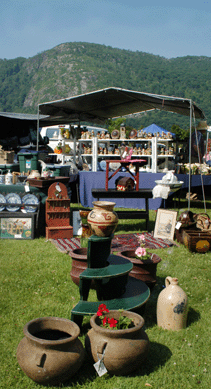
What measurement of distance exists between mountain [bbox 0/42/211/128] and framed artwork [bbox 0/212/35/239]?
82614 millimetres

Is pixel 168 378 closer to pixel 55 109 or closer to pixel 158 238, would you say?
pixel 158 238

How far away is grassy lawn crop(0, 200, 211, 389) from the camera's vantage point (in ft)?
9.21

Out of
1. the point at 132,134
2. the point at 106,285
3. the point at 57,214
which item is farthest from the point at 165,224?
the point at 132,134

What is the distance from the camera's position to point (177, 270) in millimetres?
5262

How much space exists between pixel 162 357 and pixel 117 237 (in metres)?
3.93

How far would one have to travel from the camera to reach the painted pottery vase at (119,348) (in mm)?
2725

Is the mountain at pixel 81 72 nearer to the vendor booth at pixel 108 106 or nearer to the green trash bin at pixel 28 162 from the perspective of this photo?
the vendor booth at pixel 108 106

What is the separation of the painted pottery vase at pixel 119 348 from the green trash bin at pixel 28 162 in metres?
6.07

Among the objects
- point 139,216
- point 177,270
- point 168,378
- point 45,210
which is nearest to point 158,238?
point 139,216

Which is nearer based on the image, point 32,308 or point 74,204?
point 32,308

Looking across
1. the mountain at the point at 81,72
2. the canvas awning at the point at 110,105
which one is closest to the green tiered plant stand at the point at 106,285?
the canvas awning at the point at 110,105

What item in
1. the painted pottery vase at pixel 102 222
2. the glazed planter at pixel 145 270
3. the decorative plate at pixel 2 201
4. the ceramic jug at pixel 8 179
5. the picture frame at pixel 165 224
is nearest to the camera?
the painted pottery vase at pixel 102 222

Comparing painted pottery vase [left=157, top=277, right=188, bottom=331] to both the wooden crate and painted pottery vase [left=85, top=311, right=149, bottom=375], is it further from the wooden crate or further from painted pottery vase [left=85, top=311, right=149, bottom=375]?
the wooden crate

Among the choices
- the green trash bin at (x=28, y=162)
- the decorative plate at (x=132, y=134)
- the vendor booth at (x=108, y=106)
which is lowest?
the green trash bin at (x=28, y=162)
